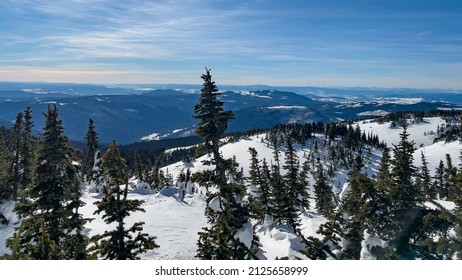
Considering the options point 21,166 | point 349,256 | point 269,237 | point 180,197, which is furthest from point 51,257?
point 180,197

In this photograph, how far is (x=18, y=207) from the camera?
2183cm

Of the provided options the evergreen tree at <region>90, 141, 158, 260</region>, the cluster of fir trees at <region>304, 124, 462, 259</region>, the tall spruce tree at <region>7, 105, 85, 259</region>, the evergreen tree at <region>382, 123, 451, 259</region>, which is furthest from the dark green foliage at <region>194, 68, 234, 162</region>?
the tall spruce tree at <region>7, 105, 85, 259</region>

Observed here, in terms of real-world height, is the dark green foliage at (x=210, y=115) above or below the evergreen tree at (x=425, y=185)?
above

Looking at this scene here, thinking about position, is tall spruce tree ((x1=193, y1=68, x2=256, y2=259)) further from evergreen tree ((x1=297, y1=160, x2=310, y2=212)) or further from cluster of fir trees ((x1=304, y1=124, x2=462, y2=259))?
evergreen tree ((x1=297, y1=160, x2=310, y2=212))

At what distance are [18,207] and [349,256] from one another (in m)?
19.5

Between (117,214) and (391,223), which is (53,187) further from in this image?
(391,223)

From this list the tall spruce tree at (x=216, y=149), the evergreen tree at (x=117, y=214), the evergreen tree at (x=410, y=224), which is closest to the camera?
the evergreen tree at (x=117, y=214)

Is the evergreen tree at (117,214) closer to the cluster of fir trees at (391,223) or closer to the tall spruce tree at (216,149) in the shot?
the tall spruce tree at (216,149)

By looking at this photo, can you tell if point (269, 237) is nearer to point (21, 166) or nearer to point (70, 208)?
point (70, 208)

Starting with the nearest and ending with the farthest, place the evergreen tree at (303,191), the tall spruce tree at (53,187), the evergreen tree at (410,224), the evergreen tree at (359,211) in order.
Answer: the evergreen tree at (410,224), the evergreen tree at (359,211), the tall spruce tree at (53,187), the evergreen tree at (303,191)

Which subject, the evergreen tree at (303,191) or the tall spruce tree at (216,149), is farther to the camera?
the evergreen tree at (303,191)

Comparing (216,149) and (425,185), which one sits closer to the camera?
(216,149)

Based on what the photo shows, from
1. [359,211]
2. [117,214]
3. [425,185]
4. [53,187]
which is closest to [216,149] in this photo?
[117,214]

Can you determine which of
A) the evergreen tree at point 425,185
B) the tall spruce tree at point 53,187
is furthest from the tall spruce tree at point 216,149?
the tall spruce tree at point 53,187
